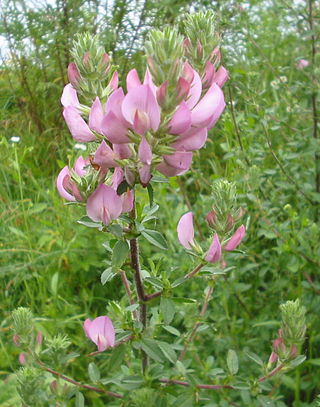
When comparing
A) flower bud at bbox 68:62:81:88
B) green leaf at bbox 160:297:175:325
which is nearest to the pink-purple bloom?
green leaf at bbox 160:297:175:325

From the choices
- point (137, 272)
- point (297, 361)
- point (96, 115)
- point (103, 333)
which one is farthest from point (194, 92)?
point (297, 361)

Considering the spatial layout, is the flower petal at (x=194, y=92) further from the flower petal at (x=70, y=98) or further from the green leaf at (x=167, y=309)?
the green leaf at (x=167, y=309)

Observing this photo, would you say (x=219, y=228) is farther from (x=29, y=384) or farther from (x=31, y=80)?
(x=31, y=80)

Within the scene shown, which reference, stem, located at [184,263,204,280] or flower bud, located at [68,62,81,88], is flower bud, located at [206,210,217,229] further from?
flower bud, located at [68,62,81,88]

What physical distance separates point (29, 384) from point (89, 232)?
122cm

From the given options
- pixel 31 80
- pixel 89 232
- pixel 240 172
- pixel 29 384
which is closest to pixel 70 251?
pixel 89 232

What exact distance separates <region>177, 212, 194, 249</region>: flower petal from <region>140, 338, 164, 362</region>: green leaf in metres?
0.19

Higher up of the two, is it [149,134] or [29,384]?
[149,134]

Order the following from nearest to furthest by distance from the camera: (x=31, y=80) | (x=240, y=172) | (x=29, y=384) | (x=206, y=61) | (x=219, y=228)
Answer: (x=206, y=61), (x=219, y=228), (x=29, y=384), (x=240, y=172), (x=31, y=80)

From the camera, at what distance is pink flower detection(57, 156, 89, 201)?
903mm

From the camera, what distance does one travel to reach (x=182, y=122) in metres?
0.78

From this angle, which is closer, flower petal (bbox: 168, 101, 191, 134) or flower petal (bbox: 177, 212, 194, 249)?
flower petal (bbox: 168, 101, 191, 134)

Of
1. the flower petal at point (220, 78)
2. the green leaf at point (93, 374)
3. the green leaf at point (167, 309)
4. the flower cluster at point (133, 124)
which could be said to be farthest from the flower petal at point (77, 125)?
the green leaf at point (93, 374)

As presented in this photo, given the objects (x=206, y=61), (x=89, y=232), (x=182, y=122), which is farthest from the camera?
(x=89, y=232)
